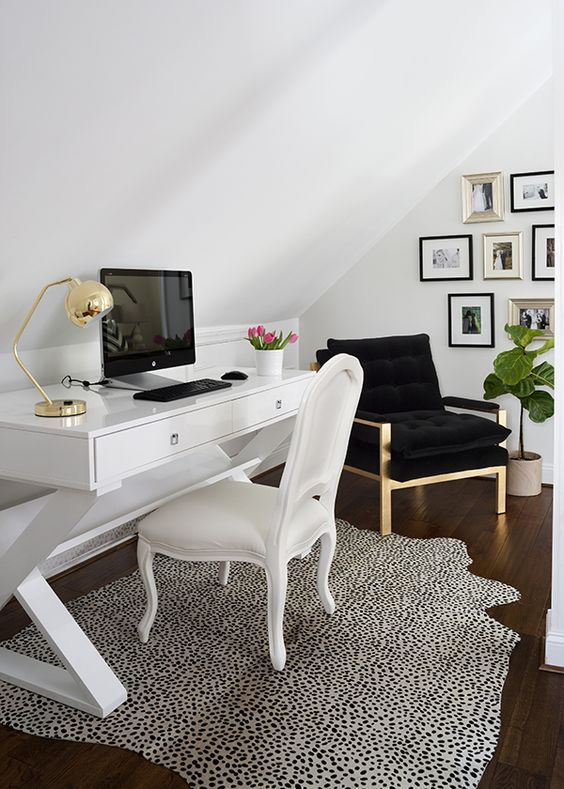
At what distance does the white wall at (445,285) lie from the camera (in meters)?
4.17

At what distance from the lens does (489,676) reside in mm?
2201

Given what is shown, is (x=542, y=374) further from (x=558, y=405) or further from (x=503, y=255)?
(x=558, y=405)

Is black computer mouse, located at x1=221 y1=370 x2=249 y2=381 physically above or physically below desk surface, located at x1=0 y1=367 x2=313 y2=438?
above

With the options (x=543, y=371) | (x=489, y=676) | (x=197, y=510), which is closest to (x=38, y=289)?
(x=197, y=510)

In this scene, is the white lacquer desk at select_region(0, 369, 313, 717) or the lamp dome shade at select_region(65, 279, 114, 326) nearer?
the white lacquer desk at select_region(0, 369, 313, 717)

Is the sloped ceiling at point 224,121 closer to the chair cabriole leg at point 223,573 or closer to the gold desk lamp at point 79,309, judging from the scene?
the gold desk lamp at point 79,309

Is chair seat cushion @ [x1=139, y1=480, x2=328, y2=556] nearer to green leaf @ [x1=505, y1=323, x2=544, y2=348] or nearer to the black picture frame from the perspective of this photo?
green leaf @ [x1=505, y1=323, x2=544, y2=348]

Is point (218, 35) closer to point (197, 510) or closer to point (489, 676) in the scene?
point (197, 510)

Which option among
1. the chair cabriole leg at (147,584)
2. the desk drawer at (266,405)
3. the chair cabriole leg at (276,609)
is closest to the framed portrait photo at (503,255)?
the desk drawer at (266,405)

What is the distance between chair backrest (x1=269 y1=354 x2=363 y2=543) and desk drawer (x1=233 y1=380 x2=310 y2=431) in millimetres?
394

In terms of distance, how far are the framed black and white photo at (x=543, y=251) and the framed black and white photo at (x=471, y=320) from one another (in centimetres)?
32

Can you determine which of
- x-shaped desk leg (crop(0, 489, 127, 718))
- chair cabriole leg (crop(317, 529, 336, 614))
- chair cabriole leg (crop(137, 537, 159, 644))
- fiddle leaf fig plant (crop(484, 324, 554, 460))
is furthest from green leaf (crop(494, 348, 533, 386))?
x-shaped desk leg (crop(0, 489, 127, 718))

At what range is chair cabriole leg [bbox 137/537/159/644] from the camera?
7.76 feet

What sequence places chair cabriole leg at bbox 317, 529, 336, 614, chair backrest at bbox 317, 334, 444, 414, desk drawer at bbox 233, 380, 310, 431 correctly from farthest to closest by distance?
chair backrest at bbox 317, 334, 444, 414 → desk drawer at bbox 233, 380, 310, 431 → chair cabriole leg at bbox 317, 529, 336, 614
